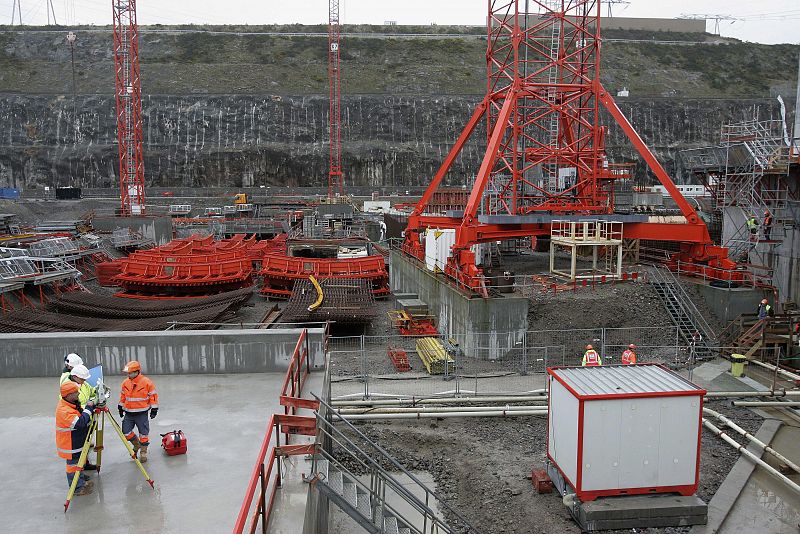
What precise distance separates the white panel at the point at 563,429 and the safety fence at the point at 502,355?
4.54m

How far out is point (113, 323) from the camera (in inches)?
684

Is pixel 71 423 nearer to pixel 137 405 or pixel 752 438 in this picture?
pixel 137 405

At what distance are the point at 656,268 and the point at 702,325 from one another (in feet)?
11.0

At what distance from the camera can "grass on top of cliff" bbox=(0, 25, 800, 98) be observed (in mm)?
79500

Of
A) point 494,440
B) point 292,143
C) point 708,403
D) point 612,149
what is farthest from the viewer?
point 292,143

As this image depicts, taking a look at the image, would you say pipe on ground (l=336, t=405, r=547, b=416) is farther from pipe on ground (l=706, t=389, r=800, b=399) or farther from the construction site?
pipe on ground (l=706, t=389, r=800, b=399)

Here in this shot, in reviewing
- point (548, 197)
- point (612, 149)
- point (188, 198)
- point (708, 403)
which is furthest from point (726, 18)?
point (708, 403)

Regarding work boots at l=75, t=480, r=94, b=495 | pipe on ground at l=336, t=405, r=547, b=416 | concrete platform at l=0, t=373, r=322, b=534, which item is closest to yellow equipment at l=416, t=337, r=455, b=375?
pipe on ground at l=336, t=405, r=547, b=416

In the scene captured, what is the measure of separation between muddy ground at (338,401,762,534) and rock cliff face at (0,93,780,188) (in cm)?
5667

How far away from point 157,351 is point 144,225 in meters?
31.6

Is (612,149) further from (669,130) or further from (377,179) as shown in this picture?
(377,179)

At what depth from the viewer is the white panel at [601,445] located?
28.2 feet

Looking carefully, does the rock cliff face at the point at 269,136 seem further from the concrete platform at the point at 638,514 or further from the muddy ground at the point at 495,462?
the concrete platform at the point at 638,514

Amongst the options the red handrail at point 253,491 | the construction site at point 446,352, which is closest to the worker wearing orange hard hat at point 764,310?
the construction site at point 446,352
